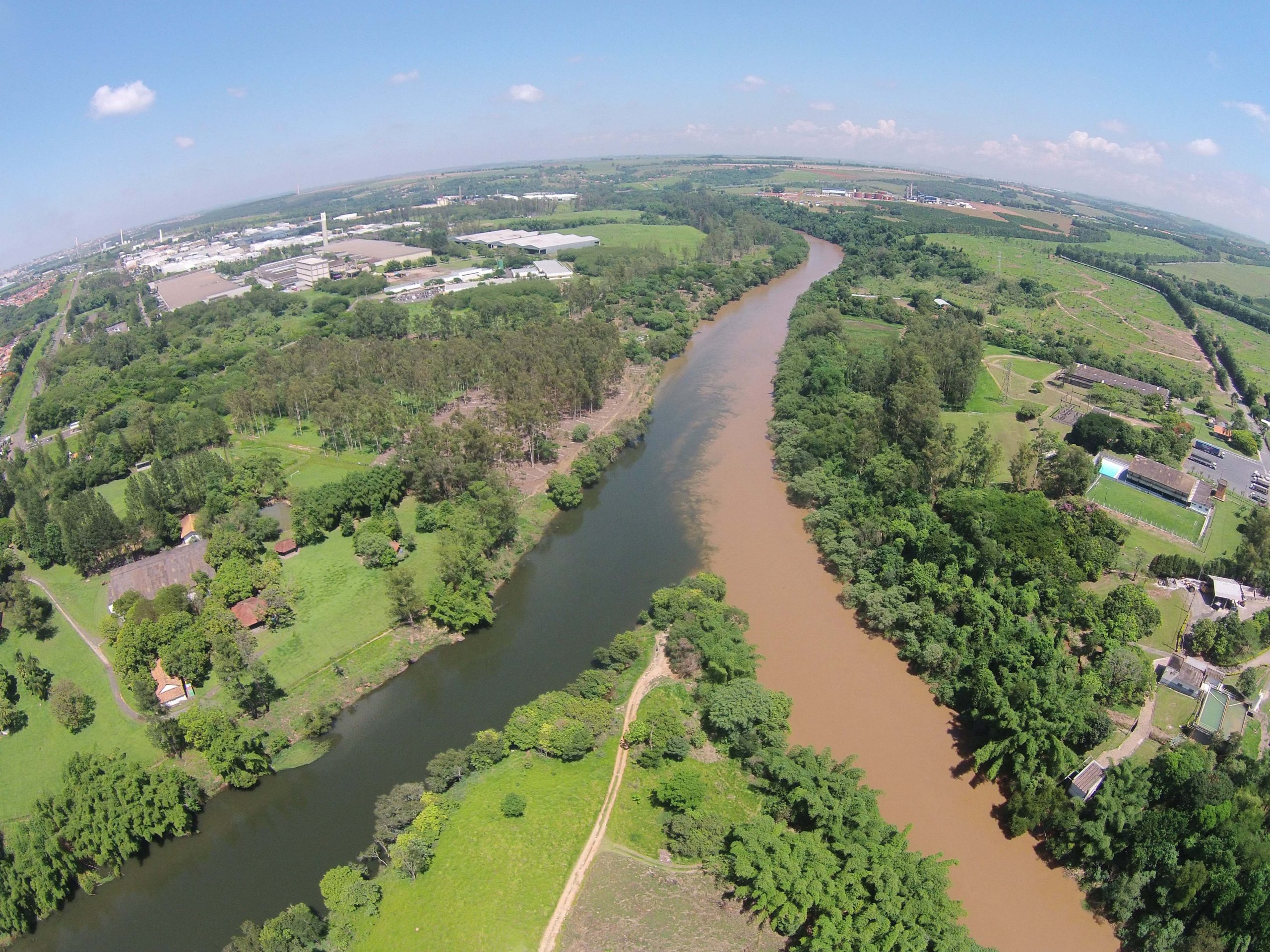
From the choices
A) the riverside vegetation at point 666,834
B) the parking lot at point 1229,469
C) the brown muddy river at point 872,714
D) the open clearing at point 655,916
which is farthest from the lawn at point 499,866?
the parking lot at point 1229,469

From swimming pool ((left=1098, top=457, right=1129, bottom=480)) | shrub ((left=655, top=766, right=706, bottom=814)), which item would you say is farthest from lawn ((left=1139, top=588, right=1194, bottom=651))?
shrub ((left=655, top=766, right=706, bottom=814))

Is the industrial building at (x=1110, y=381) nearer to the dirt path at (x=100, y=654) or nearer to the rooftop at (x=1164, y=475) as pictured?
the rooftop at (x=1164, y=475)

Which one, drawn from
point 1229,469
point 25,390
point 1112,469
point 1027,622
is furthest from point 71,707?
point 25,390

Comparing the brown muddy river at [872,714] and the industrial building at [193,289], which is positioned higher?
the industrial building at [193,289]

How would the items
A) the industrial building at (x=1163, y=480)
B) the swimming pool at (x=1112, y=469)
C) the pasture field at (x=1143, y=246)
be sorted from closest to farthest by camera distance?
1. the industrial building at (x=1163, y=480)
2. the swimming pool at (x=1112, y=469)
3. the pasture field at (x=1143, y=246)

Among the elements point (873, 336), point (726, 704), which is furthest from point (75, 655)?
point (873, 336)

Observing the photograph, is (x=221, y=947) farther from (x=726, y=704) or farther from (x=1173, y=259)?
(x=1173, y=259)

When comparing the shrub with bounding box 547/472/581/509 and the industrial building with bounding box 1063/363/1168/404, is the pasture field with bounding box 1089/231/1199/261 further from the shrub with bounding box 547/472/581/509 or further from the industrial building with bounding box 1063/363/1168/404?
the shrub with bounding box 547/472/581/509
